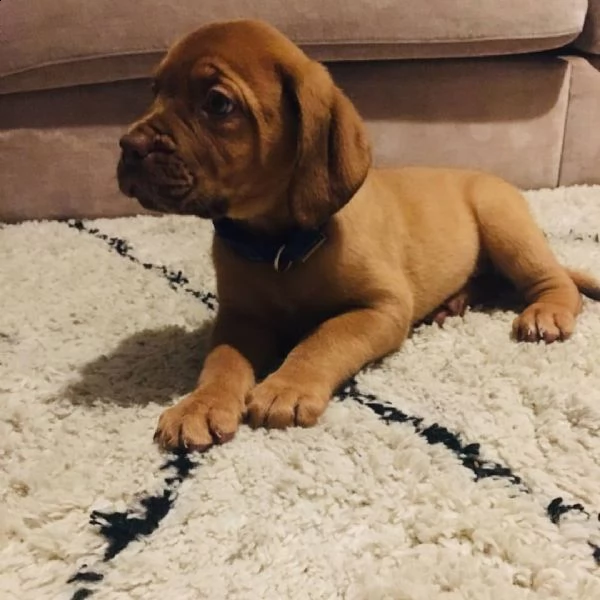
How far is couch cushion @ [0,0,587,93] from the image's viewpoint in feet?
7.18

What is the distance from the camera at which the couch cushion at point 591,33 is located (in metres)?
2.43

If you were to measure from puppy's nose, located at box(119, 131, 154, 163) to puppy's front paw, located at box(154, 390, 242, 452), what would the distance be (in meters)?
0.36

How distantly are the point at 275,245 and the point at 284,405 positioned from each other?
0.30 meters

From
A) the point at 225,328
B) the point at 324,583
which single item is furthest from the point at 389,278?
the point at 324,583

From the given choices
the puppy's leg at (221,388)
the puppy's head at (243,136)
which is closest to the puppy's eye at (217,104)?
the puppy's head at (243,136)

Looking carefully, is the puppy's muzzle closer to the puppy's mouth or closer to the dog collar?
the puppy's mouth

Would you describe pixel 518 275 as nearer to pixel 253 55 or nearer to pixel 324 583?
pixel 253 55

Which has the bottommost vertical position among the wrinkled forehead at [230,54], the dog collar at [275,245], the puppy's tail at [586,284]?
the puppy's tail at [586,284]

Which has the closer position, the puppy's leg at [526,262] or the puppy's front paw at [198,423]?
the puppy's front paw at [198,423]

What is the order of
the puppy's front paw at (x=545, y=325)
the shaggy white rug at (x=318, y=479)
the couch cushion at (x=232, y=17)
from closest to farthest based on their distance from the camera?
1. the shaggy white rug at (x=318, y=479)
2. the puppy's front paw at (x=545, y=325)
3. the couch cushion at (x=232, y=17)

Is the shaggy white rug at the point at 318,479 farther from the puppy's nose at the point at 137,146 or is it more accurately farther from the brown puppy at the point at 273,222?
the puppy's nose at the point at 137,146

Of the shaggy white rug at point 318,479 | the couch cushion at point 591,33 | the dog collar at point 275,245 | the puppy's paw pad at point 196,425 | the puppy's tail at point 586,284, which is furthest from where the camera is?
the couch cushion at point 591,33

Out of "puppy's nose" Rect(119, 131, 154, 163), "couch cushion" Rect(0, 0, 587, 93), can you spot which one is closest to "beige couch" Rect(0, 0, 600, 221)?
"couch cushion" Rect(0, 0, 587, 93)

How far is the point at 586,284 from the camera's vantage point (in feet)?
5.98
